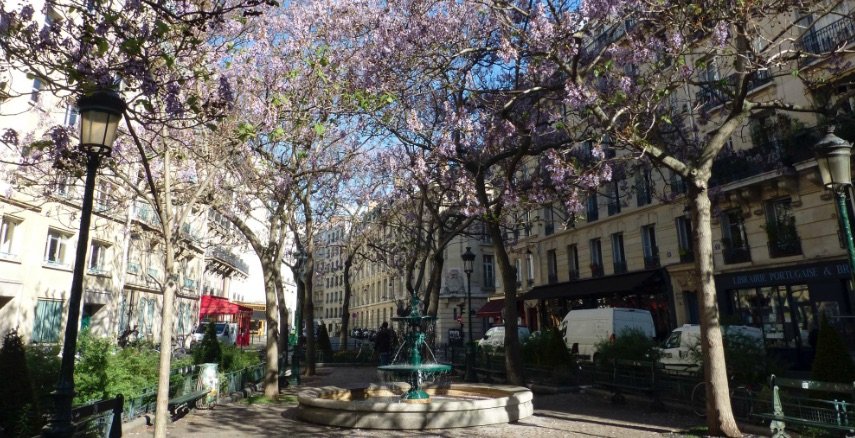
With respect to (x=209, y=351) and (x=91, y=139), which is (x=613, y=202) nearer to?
(x=209, y=351)

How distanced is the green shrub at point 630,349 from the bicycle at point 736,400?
5.54 ft

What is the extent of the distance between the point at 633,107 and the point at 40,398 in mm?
10550

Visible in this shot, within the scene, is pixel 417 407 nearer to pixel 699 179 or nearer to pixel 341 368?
pixel 699 179

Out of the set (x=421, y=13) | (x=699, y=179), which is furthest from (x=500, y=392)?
(x=421, y=13)

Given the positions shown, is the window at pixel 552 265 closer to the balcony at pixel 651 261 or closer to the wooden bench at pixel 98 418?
the balcony at pixel 651 261

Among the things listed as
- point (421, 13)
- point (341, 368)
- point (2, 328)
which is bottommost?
point (341, 368)

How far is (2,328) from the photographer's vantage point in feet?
66.0

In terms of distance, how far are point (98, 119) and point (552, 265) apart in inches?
1231

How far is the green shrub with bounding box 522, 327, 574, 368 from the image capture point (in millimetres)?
16445

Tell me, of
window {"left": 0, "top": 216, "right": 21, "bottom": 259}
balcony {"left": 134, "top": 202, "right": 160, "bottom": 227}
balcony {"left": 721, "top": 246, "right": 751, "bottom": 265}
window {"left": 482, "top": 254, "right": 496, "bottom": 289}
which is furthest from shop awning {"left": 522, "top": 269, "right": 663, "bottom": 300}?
window {"left": 0, "top": 216, "right": 21, "bottom": 259}

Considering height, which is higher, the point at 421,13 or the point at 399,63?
the point at 421,13

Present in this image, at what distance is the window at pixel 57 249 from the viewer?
2284 cm

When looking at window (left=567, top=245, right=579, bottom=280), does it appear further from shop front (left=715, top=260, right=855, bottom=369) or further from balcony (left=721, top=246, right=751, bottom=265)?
balcony (left=721, top=246, right=751, bottom=265)

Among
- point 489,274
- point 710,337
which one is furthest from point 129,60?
Result: point 489,274
